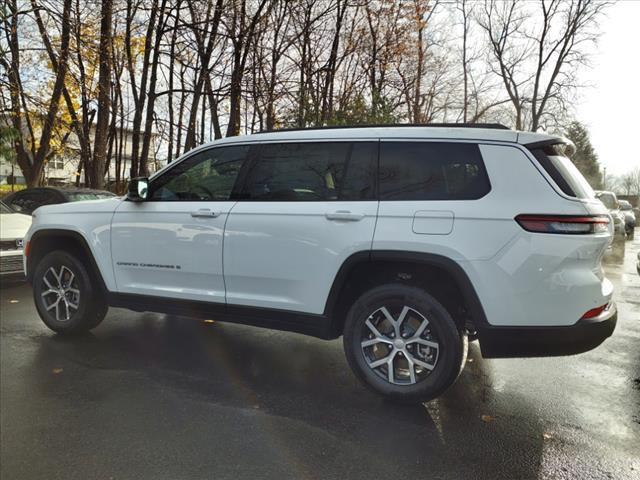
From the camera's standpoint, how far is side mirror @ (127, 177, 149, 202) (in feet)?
14.1

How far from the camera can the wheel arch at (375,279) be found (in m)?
3.08

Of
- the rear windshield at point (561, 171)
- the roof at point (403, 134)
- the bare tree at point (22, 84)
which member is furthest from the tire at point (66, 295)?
the bare tree at point (22, 84)

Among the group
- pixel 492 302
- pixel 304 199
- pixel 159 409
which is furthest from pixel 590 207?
pixel 159 409

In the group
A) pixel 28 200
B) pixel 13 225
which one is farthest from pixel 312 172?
pixel 28 200

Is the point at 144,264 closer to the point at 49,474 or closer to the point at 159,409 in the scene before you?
the point at 159,409

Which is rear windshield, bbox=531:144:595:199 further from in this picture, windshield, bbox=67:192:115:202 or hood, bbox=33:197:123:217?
windshield, bbox=67:192:115:202

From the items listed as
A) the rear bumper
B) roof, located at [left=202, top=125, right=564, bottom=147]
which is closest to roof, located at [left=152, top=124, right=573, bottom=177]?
roof, located at [left=202, top=125, right=564, bottom=147]

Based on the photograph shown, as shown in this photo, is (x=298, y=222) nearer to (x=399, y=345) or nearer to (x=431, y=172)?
(x=431, y=172)

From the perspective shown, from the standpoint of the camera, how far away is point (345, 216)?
11.2 feet

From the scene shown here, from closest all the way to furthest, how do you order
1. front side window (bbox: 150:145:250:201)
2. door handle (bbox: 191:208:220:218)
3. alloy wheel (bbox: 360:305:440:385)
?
1. alloy wheel (bbox: 360:305:440:385)
2. door handle (bbox: 191:208:220:218)
3. front side window (bbox: 150:145:250:201)

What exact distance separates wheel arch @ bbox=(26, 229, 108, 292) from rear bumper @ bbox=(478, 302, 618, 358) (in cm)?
347

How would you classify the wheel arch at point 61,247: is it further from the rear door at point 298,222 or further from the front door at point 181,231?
the rear door at point 298,222

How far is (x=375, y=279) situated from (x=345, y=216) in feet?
1.70

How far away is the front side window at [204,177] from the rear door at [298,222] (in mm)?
192
